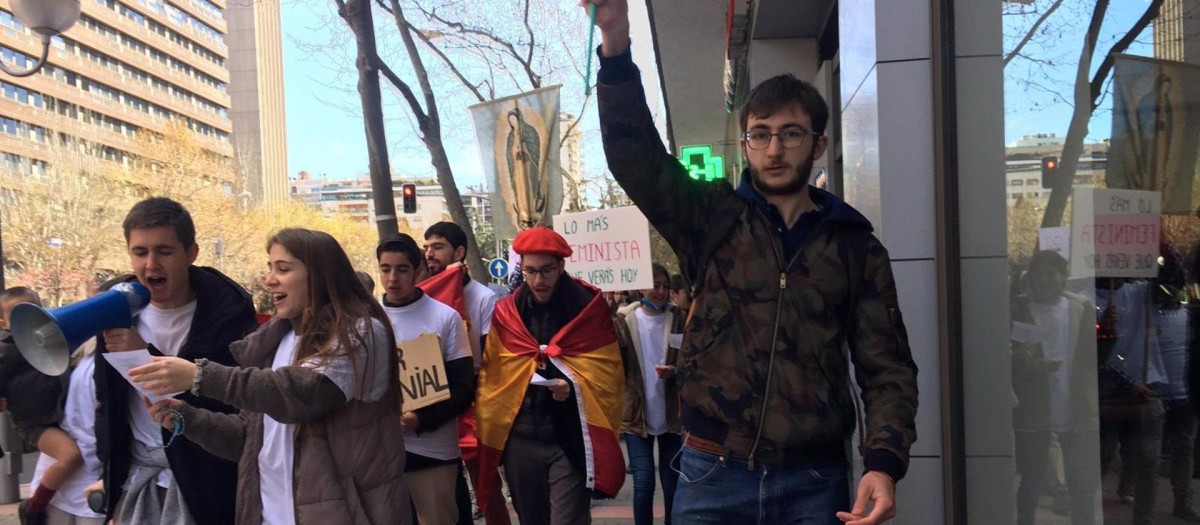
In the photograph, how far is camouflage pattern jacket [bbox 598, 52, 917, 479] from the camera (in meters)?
2.45

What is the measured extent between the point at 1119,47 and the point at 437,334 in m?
3.37

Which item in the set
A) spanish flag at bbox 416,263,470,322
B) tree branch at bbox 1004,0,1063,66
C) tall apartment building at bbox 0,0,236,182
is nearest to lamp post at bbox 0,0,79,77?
spanish flag at bbox 416,263,470,322

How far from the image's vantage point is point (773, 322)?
2482mm

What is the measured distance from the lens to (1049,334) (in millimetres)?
3863

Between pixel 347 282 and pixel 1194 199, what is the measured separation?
252 cm

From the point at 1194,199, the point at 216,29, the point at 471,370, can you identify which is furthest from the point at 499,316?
the point at 216,29

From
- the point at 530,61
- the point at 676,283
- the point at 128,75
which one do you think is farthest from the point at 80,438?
the point at 128,75

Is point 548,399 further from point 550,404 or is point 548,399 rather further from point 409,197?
point 409,197

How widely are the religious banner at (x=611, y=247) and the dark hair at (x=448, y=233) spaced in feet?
3.01

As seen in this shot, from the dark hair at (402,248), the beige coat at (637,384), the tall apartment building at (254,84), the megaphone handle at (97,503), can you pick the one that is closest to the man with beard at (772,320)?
the megaphone handle at (97,503)

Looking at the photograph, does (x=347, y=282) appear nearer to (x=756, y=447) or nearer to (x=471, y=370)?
(x=756, y=447)

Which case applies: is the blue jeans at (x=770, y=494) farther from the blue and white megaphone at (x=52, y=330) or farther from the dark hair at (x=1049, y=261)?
the blue and white megaphone at (x=52, y=330)

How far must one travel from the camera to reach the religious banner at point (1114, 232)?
2.89 metres

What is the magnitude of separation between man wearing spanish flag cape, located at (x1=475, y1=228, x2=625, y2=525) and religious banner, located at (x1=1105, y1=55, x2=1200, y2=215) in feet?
9.29
